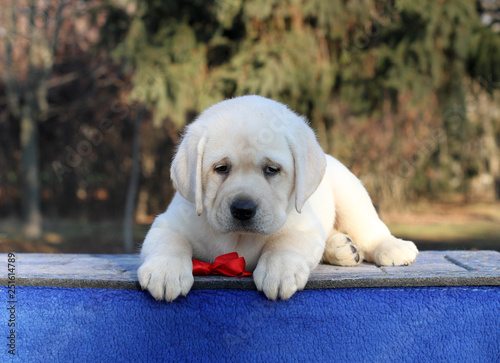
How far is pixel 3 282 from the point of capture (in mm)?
2752

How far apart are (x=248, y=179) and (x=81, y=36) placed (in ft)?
39.8

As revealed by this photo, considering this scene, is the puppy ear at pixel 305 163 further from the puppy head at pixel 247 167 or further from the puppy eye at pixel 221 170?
the puppy eye at pixel 221 170

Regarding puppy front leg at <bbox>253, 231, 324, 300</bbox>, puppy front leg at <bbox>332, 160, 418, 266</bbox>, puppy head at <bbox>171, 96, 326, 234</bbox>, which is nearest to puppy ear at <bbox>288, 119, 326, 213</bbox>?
puppy head at <bbox>171, 96, 326, 234</bbox>

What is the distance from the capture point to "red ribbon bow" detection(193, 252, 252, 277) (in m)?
2.79

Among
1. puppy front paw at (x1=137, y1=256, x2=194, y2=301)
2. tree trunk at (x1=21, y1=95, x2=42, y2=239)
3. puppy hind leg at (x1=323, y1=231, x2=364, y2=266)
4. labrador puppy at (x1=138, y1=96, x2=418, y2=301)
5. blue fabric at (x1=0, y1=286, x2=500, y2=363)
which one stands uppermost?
labrador puppy at (x1=138, y1=96, x2=418, y2=301)

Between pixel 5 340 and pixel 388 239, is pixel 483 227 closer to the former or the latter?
pixel 388 239

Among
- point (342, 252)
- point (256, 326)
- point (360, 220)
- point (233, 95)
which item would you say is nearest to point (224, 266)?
point (256, 326)

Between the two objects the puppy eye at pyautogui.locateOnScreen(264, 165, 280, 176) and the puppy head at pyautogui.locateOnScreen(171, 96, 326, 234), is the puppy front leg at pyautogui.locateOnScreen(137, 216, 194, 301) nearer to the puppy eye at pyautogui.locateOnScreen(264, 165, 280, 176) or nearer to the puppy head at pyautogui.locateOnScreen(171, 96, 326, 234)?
the puppy head at pyautogui.locateOnScreen(171, 96, 326, 234)

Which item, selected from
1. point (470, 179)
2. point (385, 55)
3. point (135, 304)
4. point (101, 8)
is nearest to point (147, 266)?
point (135, 304)

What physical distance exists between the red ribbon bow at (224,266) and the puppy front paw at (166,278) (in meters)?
0.26

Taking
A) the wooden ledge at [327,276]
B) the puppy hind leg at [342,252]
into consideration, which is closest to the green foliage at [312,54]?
the puppy hind leg at [342,252]

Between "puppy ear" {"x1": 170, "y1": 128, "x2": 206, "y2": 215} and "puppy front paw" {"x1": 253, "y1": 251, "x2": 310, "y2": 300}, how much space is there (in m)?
0.50

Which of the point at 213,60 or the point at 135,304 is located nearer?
the point at 135,304

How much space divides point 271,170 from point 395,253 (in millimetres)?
1072
